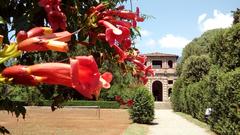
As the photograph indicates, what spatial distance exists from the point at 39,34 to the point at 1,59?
0.11 meters

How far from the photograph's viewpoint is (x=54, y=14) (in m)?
1.33

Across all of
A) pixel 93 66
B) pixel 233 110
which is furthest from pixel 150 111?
pixel 93 66

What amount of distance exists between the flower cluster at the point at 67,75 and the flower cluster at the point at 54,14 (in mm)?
377

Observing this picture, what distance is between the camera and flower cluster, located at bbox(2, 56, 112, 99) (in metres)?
0.86

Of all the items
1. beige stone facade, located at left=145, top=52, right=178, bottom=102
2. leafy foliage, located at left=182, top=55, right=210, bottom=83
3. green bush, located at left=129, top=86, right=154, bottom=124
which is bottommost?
green bush, located at left=129, top=86, right=154, bottom=124

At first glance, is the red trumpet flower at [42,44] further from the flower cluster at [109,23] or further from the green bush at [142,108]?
the green bush at [142,108]

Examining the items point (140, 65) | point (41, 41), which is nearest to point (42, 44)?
point (41, 41)

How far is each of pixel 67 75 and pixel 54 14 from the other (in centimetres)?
47


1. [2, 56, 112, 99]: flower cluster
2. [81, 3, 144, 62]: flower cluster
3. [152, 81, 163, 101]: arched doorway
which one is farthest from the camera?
[152, 81, 163, 101]: arched doorway

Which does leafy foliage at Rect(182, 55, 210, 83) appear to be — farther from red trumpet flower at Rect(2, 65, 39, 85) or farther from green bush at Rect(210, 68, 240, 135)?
red trumpet flower at Rect(2, 65, 39, 85)

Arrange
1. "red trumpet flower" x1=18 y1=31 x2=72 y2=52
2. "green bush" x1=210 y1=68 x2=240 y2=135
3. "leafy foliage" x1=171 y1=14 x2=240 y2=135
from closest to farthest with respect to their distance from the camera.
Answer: "red trumpet flower" x1=18 y1=31 x2=72 y2=52 < "green bush" x1=210 y1=68 x2=240 y2=135 < "leafy foliage" x1=171 y1=14 x2=240 y2=135

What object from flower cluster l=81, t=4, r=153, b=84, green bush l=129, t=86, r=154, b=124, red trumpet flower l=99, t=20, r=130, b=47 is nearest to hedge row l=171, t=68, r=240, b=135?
green bush l=129, t=86, r=154, b=124

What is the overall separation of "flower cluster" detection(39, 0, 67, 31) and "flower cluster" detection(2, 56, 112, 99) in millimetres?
377

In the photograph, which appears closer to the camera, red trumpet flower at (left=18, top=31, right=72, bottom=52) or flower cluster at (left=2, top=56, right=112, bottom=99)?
flower cluster at (left=2, top=56, right=112, bottom=99)
